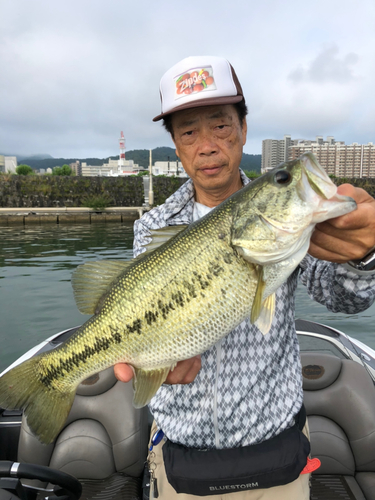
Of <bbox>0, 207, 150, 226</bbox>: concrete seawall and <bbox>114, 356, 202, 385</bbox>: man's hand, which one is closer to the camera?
<bbox>114, 356, 202, 385</bbox>: man's hand

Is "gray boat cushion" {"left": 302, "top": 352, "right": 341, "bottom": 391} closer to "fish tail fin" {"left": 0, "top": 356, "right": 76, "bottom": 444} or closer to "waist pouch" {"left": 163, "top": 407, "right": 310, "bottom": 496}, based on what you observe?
"waist pouch" {"left": 163, "top": 407, "right": 310, "bottom": 496}

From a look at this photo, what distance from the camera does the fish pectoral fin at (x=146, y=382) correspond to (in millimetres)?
1875

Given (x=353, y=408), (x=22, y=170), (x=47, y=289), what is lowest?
(x=47, y=289)

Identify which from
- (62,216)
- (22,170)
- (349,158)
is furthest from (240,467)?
(349,158)

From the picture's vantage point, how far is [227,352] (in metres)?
2.05

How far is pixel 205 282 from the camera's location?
174cm

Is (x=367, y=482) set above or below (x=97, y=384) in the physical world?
below

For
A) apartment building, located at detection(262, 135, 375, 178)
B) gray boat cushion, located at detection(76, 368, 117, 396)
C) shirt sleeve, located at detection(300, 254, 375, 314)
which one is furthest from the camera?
apartment building, located at detection(262, 135, 375, 178)

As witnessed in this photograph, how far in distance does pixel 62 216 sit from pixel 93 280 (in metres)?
26.4

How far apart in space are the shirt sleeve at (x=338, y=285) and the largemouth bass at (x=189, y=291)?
0.36 m

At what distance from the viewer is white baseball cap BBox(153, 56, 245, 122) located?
2172mm

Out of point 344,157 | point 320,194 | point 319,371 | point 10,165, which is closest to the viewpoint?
point 320,194

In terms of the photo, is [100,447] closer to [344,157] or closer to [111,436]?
[111,436]

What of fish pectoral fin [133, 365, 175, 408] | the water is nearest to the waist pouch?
fish pectoral fin [133, 365, 175, 408]
